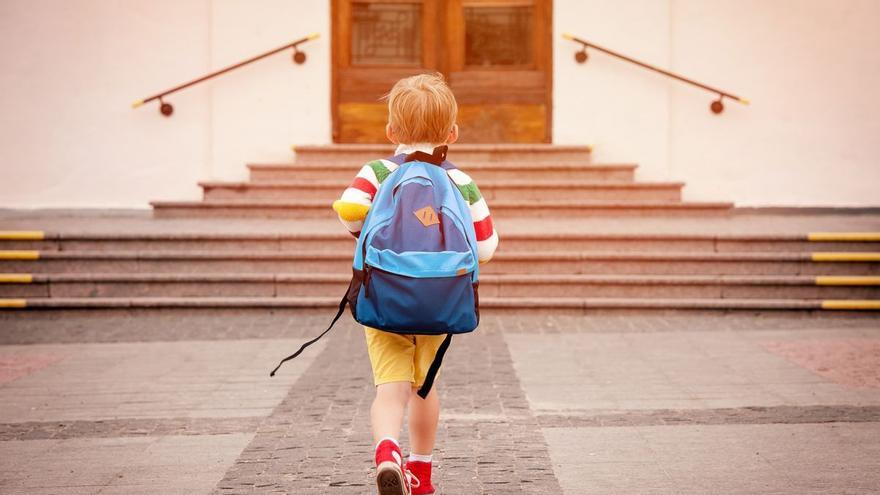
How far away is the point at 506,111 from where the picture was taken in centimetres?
1318

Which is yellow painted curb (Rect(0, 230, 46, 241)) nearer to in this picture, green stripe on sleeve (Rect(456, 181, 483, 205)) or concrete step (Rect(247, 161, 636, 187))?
concrete step (Rect(247, 161, 636, 187))

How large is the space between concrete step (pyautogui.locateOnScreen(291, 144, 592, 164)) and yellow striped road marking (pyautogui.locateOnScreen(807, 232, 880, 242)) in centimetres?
326

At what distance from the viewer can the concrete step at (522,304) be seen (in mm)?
9359

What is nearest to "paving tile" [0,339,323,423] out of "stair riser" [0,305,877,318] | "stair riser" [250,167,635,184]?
"stair riser" [0,305,877,318]

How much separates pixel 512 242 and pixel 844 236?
299 centimetres

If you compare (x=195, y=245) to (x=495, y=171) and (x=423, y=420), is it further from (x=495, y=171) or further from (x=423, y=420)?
(x=423, y=420)

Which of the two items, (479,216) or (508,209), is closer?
(479,216)

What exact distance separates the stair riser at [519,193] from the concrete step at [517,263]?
1.80 m

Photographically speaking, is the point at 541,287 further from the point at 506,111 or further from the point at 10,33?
the point at 10,33

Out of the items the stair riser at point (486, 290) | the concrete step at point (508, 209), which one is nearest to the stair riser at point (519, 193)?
the concrete step at point (508, 209)

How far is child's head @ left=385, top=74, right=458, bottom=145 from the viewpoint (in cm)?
408

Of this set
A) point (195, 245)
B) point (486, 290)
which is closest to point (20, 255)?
point (195, 245)

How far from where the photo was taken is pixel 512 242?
10062 mm

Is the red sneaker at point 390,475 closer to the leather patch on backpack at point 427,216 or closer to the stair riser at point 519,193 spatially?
the leather patch on backpack at point 427,216
